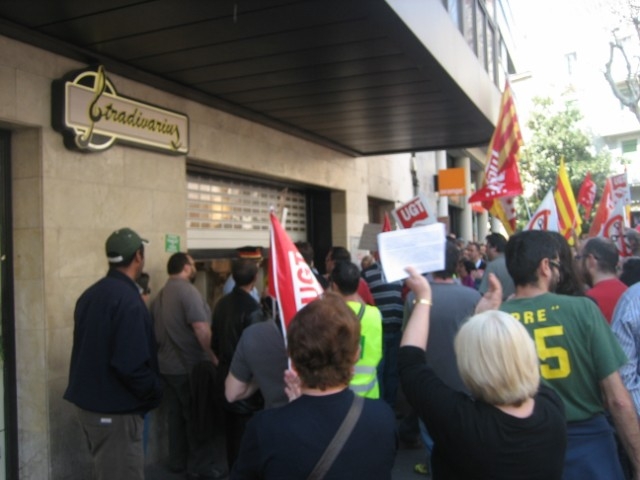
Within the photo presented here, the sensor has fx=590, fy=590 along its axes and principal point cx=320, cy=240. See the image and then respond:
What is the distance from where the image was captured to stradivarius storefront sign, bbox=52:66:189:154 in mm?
4734

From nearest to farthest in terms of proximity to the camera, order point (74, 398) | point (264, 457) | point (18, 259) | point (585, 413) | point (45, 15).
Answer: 1. point (264, 457)
2. point (585, 413)
3. point (74, 398)
4. point (45, 15)
5. point (18, 259)

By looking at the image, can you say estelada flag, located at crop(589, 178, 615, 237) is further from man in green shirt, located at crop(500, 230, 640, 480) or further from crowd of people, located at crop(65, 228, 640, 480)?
man in green shirt, located at crop(500, 230, 640, 480)

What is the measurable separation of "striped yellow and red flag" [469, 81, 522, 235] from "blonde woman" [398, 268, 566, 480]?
19.5 ft

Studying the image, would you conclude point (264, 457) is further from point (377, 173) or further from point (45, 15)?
point (377, 173)

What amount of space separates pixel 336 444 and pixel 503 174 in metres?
6.87

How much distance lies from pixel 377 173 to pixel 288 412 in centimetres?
1061

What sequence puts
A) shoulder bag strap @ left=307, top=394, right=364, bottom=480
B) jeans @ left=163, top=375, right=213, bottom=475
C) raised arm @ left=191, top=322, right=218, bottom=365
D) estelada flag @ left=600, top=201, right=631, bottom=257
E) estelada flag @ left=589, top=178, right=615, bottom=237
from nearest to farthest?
1. shoulder bag strap @ left=307, top=394, right=364, bottom=480
2. raised arm @ left=191, top=322, right=218, bottom=365
3. jeans @ left=163, top=375, right=213, bottom=475
4. estelada flag @ left=600, top=201, right=631, bottom=257
5. estelada flag @ left=589, top=178, right=615, bottom=237

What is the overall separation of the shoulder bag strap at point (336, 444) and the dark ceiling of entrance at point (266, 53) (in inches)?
131

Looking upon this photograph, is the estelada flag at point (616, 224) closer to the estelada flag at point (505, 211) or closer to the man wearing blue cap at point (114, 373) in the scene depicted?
the estelada flag at point (505, 211)

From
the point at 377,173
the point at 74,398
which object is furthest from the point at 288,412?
the point at 377,173

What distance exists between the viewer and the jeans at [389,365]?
Result: 6441 millimetres

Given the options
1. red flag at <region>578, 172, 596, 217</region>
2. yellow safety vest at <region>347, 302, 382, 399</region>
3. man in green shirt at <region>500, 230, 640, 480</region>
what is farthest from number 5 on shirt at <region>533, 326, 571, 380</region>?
red flag at <region>578, 172, 596, 217</region>

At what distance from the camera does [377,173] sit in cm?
1229

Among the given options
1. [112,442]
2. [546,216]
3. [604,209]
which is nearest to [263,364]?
[112,442]
